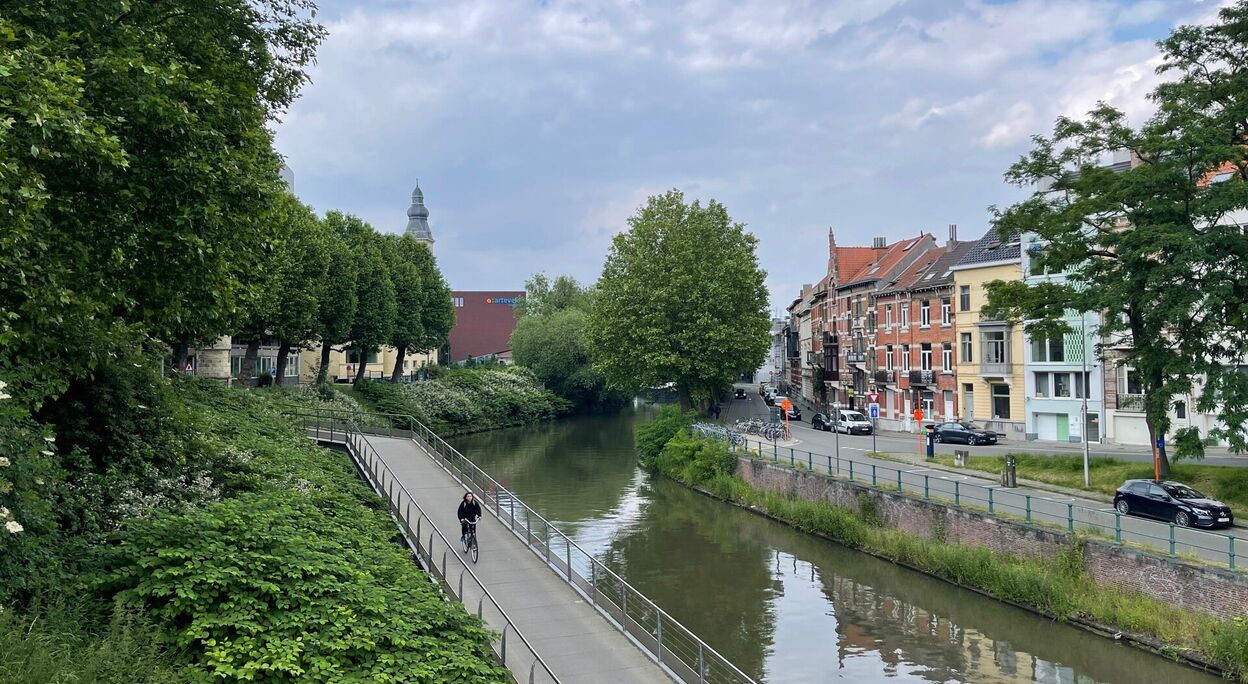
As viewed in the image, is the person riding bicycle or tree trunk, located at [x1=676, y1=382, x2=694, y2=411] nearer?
the person riding bicycle

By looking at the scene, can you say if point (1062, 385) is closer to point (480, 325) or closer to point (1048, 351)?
point (1048, 351)

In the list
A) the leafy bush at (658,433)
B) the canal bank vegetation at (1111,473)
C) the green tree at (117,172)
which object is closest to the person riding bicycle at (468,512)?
the green tree at (117,172)

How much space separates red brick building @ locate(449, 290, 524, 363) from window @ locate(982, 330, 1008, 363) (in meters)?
84.6

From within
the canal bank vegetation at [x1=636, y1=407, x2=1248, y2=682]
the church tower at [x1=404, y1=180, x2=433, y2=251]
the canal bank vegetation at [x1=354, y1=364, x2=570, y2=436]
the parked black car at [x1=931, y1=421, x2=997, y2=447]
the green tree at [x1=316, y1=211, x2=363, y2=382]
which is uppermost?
the church tower at [x1=404, y1=180, x2=433, y2=251]

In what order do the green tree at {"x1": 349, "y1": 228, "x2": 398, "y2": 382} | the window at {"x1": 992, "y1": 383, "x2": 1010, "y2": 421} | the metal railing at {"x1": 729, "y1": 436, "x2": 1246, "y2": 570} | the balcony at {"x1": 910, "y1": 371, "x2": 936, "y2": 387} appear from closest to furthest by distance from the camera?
1. the metal railing at {"x1": 729, "y1": 436, "x2": 1246, "y2": 570}
2. the window at {"x1": 992, "y1": 383, "x2": 1010, "y2": 421}
3. the balcony at {"x1": 910, "y1": 371, "x2": 936, "y2": 387}
4. the green tree at {"x1": 349, "y1": 228, "x2": 398, "y2": 382}

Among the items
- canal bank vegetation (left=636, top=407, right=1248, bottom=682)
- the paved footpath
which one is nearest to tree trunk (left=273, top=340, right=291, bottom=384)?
canal bank vegetation (left=636, top=407, right=1248, bottom=682)

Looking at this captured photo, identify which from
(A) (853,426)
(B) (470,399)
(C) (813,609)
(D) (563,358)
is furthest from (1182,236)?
(D) (563,358)

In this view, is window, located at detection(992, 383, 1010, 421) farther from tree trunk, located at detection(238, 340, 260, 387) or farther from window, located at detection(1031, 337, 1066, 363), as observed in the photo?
tree trunk, located at detection(238, 340, 260, 387)

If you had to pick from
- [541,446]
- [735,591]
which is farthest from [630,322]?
A: [735,591]

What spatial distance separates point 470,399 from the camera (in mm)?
68250

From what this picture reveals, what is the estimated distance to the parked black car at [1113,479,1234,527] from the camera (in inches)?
872

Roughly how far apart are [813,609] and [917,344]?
33.9m

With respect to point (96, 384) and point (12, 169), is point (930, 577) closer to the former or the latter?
point (96, 384)

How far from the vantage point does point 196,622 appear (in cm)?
1067
